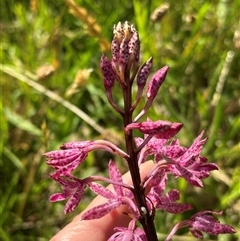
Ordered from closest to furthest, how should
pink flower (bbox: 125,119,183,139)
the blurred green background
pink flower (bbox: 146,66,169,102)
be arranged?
pink flower (bbox: 125,119,183,139)
pink flower (bbox: 146,66,169,102)
the blurred green background

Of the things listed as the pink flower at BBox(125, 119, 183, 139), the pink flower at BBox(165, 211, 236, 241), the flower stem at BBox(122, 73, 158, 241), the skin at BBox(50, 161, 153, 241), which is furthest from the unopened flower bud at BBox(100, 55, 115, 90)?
the skin at BBox(50, 161, 153, 241)

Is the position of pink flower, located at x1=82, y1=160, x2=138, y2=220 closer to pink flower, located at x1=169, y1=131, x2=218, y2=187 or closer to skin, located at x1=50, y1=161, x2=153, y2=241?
pink flower, located at x1=169, y1=131, x2=218, y2=187

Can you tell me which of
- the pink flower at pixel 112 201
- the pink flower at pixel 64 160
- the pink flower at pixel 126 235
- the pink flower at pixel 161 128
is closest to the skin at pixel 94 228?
the pink flower at pixel 112 201

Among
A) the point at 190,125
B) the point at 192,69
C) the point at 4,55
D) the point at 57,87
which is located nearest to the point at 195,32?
the point at 192,69

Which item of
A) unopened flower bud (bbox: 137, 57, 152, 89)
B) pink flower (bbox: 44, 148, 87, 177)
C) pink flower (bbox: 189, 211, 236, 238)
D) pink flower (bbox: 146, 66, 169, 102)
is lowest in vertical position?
pink flower (bbox: 189, 211, 236, 238)

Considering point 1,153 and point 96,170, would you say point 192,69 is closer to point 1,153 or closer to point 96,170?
point 96,170

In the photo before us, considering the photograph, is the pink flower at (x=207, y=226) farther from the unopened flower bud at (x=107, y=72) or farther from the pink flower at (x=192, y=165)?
the unopened flower bud at (x=107, y=72)

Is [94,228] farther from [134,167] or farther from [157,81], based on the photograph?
[157,81]

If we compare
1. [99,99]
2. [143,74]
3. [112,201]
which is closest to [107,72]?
[143,74]
